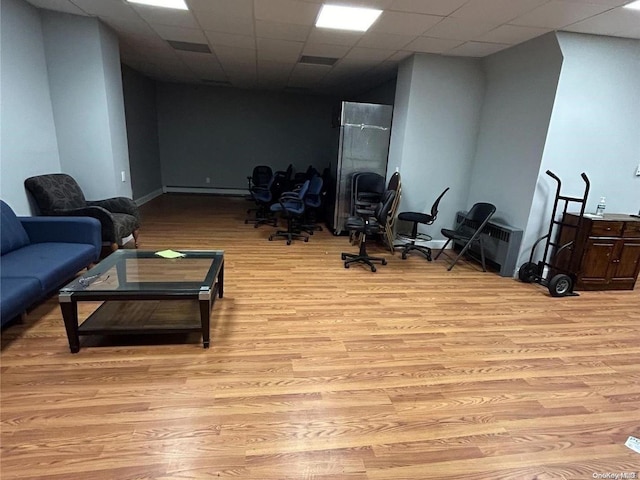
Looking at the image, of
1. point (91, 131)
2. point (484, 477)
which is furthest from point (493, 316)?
point (91, 131)

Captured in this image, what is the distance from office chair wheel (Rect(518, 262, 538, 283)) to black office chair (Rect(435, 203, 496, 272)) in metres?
0.41

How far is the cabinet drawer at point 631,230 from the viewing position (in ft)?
11.4

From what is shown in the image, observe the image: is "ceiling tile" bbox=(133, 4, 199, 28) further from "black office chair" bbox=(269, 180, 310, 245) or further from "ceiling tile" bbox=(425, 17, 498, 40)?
"ceiling tile" bbox=(425, 17, 498, 40)

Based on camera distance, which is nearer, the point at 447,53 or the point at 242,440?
the point at 242,440

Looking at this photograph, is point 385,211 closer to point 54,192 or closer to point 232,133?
point 54,192

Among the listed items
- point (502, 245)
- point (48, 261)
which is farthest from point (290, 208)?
point (48, 261)

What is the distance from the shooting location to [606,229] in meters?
3.46

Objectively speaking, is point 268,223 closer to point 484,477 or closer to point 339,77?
point 339,77

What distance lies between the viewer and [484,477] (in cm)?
145

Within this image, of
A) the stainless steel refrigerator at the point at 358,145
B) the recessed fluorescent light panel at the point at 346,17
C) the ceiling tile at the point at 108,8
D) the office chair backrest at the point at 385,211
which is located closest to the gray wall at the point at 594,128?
the office chair backrest at the point at 385,211

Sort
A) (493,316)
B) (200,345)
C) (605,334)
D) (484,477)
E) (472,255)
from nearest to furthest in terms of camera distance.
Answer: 1. (484,477)
2. (200,345)
3. (605,334)
4. (493,316)
5. (472,255)

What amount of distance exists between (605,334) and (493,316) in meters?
0.84

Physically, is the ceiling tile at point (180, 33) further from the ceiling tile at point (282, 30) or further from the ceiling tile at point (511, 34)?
the ceiling tile at point (511, 34)

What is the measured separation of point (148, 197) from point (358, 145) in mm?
5141
